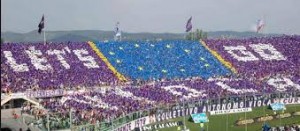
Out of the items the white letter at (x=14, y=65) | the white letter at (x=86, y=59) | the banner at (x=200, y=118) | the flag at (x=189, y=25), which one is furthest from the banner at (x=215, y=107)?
the flag at (x=189, y=25)

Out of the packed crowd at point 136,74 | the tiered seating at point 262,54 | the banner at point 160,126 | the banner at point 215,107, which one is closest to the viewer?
the banner at point 160,126

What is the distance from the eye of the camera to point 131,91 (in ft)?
181

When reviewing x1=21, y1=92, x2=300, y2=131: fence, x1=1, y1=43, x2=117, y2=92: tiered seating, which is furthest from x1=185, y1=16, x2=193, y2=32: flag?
x1=21, y1=92, x2=300, y2=131: fence

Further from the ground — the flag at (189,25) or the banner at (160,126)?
the flag at (189,25)

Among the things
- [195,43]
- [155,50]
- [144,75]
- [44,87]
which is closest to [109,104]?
[44,87]

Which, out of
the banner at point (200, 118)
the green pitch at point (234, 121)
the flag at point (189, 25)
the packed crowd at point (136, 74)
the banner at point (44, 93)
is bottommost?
the green pitch at point (234, 121)

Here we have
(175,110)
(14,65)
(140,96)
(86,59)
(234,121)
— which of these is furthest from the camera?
(86,59)

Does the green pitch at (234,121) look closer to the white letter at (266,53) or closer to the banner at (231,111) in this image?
the banner at (231,111)

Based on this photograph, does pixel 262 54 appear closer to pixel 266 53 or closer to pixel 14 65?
pixel 266 53

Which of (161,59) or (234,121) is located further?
(161,59)

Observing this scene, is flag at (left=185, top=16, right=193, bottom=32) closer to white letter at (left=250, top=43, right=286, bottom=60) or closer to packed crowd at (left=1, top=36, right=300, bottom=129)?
packed crowd at (left=1, top=36, right=300, bottom=129)

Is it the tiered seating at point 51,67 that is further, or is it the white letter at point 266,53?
the white letter at point 266,53

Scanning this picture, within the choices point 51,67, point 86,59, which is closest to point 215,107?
point 51,67

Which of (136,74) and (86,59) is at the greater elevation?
(86,59)
